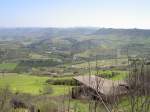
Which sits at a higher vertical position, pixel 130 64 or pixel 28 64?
pixel 130 64

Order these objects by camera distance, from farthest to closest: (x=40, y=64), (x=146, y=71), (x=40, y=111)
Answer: (x=40, y=64), (x=40, y=111), (x=146, y=71)

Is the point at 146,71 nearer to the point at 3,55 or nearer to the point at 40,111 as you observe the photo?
the point at 40,111

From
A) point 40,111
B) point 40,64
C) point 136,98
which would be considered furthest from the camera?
point 40,64

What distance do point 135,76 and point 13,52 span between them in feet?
593

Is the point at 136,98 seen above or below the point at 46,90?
above

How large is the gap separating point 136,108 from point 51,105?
22295mm

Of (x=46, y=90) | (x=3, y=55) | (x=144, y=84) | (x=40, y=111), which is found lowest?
(x=3, y=55)

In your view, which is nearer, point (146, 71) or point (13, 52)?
point (146, 71)

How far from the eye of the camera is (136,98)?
541cm

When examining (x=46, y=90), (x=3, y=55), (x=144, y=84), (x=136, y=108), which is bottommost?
(x=3, y=55)

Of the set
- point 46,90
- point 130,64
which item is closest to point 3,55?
point 46,90

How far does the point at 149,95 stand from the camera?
220 inches

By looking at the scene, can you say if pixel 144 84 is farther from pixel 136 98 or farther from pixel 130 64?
pixel 130 64

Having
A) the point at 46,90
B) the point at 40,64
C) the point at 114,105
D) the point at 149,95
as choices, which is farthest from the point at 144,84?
the point at 40,64
